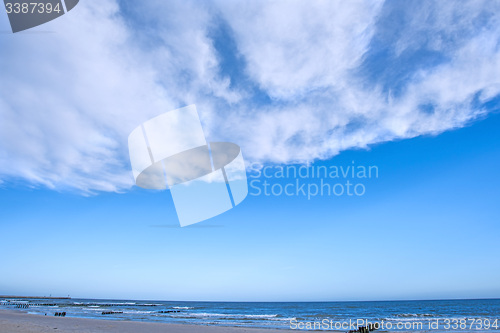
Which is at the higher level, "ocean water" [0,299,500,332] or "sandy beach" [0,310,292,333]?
"sandy beach" [0,310,292,333]

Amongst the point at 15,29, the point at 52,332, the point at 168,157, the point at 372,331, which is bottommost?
the point at 372,331

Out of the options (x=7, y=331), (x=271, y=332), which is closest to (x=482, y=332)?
(x=271, y=332)

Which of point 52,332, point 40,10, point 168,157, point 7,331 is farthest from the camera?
point 52,332

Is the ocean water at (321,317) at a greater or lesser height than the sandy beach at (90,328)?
lesser

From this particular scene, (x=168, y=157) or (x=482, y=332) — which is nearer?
(x=168, y=157)

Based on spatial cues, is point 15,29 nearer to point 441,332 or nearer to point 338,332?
point 338,332

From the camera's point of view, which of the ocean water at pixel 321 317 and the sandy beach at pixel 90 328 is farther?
the ocean water at pixel 321 317

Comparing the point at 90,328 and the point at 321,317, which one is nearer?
the point at 90,328

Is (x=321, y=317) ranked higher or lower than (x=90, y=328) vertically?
lower

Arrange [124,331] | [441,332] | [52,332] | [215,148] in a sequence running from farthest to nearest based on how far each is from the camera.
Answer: [441,332], [124,331], [52,332], [215,148]

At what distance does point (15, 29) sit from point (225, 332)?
Result: 20.2 meters

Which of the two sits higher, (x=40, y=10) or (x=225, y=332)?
(x=40, y=10)

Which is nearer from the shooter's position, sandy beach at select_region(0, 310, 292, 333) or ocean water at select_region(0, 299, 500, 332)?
sandy beach at select_region(0, 310, 292, 333)

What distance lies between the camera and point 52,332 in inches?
653
